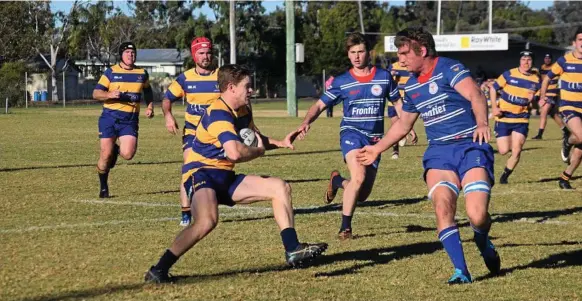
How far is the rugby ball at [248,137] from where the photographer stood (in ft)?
25.6

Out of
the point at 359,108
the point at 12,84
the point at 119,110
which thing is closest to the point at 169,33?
the point at 12,84

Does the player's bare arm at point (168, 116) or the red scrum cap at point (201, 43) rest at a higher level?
the red scrum cap at point (201, 43)

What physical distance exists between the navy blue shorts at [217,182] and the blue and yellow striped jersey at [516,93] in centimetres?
938

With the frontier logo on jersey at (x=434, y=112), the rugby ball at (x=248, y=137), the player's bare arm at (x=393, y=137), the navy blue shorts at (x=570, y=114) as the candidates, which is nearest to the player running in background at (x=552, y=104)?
the navy blue shorts at (x=570, y=114)

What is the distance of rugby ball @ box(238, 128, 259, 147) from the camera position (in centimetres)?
780

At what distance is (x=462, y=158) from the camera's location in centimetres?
805

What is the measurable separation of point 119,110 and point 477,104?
752cm

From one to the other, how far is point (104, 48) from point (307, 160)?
5949 centimetres

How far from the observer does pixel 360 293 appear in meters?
7.60

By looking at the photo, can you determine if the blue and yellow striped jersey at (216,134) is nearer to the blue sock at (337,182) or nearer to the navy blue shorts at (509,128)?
the blue sock at (337,182)

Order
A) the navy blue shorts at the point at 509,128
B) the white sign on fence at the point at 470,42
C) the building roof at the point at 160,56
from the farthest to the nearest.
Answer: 1. the building roof at the point at 160,56
2. the white sign on fence at the point at 470,42
3. the navy blue shorts at the point at 509,128

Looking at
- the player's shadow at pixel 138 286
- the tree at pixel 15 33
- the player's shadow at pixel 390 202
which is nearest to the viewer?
the player's shadow at pixel 138 286

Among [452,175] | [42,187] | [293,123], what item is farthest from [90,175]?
[293,123]

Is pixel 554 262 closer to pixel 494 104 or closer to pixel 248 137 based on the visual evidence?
pixel 248 137
